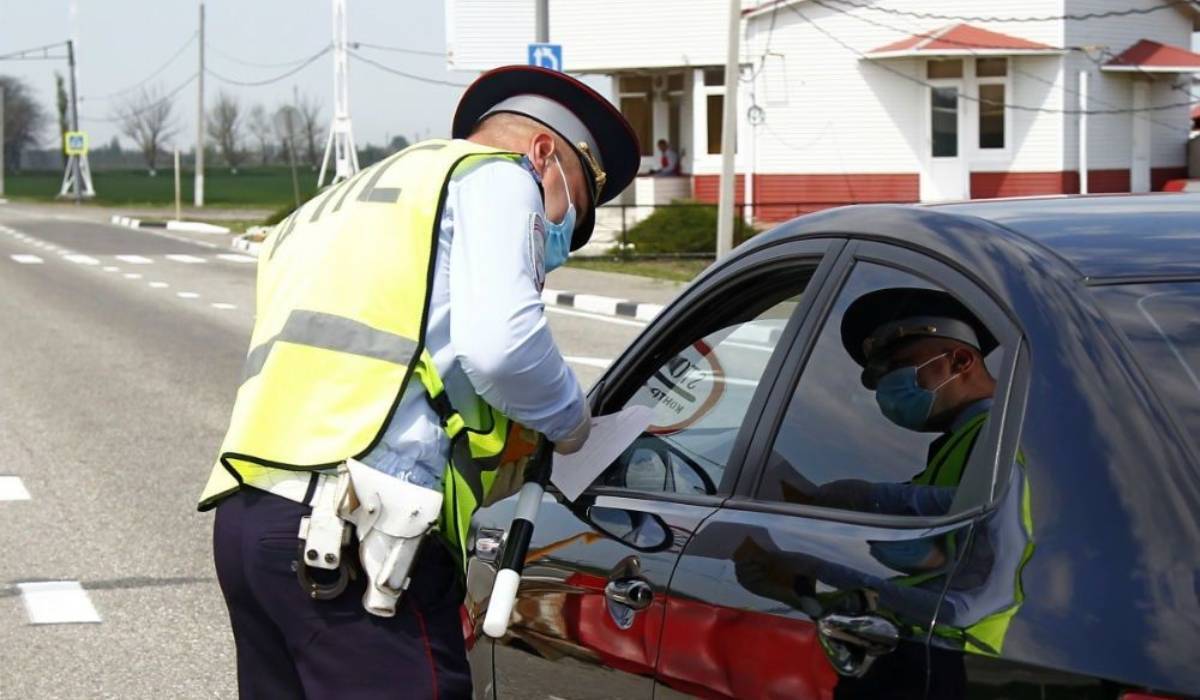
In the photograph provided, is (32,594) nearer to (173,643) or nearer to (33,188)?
(173,643)

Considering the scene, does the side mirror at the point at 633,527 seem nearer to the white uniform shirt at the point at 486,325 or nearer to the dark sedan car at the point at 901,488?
the dark sedan car at the point at 901,488

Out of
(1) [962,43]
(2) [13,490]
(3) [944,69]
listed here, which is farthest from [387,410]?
(3) [944,69]

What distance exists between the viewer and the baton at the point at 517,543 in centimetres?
291

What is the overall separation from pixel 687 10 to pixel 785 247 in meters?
36.7

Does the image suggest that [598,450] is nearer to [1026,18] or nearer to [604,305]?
[604,305]

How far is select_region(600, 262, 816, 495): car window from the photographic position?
3432mm

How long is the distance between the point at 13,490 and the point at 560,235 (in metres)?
7.05

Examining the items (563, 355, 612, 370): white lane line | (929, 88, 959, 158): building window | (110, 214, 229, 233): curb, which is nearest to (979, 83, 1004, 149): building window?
(929, 88, 959, 158): building window

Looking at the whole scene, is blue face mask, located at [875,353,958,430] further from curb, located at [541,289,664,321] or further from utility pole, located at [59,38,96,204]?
utility pole, located at [59,38,96,204]

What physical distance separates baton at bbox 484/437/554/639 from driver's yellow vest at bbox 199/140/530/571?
0.08 m

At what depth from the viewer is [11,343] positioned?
Answer: 17.6m

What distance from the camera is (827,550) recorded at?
2.66 metres

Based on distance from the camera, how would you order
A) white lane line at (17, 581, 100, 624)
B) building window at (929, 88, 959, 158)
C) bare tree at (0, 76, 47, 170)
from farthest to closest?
bare tree at (0, 76, 47, 170)
building window at (929, 88, 959, 158)
white lane line at (17, 581, 100, 624)

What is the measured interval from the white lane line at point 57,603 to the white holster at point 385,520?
419 centimetres
